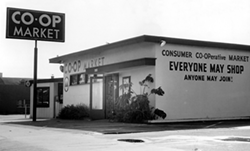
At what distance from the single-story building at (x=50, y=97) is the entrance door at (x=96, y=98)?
6.09 meters

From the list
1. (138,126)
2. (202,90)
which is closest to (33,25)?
(202,90)

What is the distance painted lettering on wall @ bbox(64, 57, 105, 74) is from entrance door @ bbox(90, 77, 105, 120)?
1121mm

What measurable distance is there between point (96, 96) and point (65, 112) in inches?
127

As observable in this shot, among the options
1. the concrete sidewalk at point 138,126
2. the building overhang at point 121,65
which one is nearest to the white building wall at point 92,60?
the building overhang at point 121,65

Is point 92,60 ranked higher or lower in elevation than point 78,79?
higher

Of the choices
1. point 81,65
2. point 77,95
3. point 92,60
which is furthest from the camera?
point 77,95

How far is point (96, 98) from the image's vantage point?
25.2m

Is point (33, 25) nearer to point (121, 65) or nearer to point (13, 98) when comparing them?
point (121, 65)

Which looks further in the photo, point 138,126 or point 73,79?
point 73,79

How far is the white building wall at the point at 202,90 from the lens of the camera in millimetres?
21109

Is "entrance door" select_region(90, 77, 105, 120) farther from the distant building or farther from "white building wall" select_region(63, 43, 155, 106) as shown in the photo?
the distant building

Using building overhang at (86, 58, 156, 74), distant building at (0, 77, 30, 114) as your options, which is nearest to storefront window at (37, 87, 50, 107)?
building overhang at (86, 58, 156, 74)

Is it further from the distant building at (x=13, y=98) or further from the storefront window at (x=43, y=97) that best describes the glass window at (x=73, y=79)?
the distant building at (x=13, y=98)

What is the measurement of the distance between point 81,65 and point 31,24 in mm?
4749
